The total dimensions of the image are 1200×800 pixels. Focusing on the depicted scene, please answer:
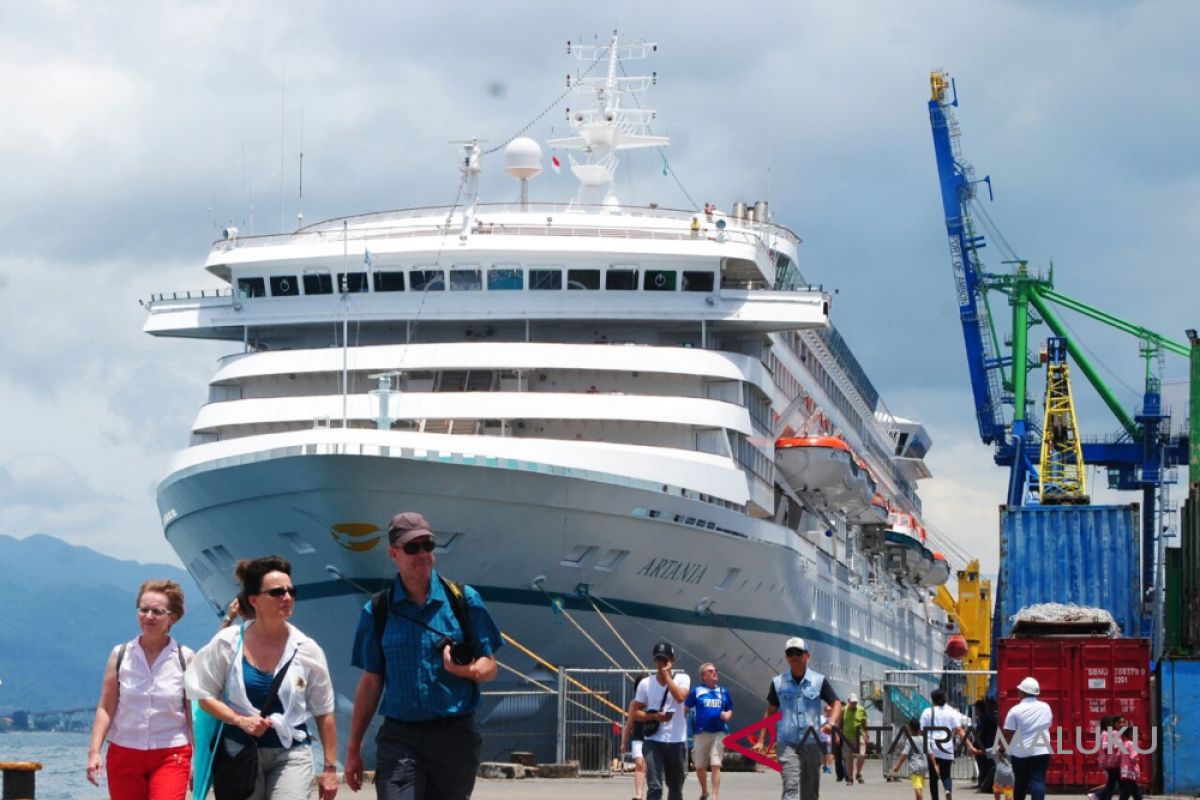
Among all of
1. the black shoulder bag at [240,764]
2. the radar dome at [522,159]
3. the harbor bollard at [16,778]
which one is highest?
the radar dome at [522,159]

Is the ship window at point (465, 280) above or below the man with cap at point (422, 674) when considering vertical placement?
above

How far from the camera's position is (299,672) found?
858cm

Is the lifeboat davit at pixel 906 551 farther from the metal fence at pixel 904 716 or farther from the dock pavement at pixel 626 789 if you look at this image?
the dock pavement at pixel 626 789

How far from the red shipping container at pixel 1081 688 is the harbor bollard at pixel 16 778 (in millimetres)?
12034

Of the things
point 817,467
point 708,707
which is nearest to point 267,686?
point 708,707

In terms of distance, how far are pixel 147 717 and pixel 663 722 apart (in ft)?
22.1

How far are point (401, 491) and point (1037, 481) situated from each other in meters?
39.1

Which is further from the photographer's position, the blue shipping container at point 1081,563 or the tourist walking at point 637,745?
the blue shipping container at point 1081,563

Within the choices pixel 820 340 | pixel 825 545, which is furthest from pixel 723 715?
pixel 820 340

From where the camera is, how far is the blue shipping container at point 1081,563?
3534 centimetres

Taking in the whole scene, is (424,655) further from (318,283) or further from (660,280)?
(318,283)

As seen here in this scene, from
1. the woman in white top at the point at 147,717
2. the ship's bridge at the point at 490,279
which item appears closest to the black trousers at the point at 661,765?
the woman in white top at the point at 147,717

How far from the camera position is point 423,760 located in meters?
8.41

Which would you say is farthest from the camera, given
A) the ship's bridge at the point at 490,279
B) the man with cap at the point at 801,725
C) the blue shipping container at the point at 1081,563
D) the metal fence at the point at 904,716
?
the blue shipping container at the point at 1081,563
